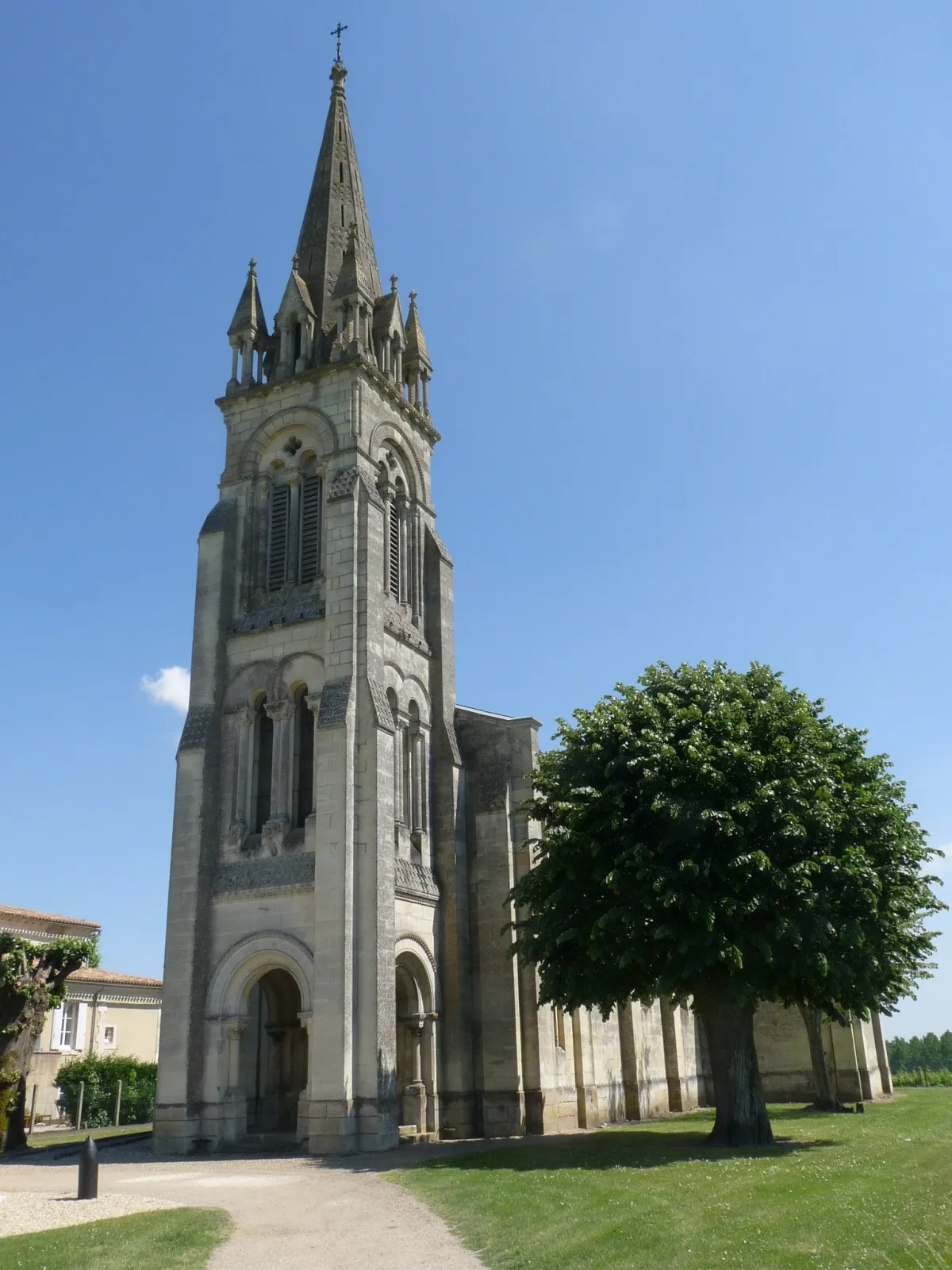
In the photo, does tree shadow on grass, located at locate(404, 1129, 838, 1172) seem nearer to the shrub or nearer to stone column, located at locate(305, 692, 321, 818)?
stone column, located at locate(305, 692, 321, 818)

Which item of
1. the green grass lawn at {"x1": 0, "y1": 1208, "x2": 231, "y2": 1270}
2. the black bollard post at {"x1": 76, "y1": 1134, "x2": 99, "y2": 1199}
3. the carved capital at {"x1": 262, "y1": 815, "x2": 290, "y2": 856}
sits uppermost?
the carved capital at {"x1": 262, "y1": 815, "x2": 290, "y2": 856}

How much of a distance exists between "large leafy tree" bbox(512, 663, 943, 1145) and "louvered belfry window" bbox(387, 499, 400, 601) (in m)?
10.1

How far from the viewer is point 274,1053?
3161cm

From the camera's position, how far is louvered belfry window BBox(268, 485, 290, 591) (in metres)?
34.3

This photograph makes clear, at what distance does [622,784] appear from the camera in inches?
993

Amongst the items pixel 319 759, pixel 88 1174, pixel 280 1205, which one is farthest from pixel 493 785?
pixel 88 1174

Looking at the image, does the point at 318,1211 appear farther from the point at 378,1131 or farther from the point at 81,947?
the point at 81,947

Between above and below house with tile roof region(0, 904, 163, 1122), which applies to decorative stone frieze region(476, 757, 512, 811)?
above

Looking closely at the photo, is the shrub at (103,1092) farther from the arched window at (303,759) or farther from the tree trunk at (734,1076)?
the tree trunk at (734,1076)

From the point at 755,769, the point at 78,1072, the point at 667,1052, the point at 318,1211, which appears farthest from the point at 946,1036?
the point at 318,1211

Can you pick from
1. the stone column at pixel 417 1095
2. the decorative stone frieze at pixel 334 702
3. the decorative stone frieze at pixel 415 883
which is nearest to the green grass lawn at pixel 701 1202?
the stone column at pixel 417 1095

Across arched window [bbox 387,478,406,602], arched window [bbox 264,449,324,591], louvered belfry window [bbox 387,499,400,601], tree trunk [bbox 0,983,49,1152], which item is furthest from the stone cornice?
tree trunk [bbox 0,983,49,1152]

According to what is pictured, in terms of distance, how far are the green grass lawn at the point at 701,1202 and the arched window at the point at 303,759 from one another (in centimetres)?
1112

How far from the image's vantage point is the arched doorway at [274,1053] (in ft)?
100
